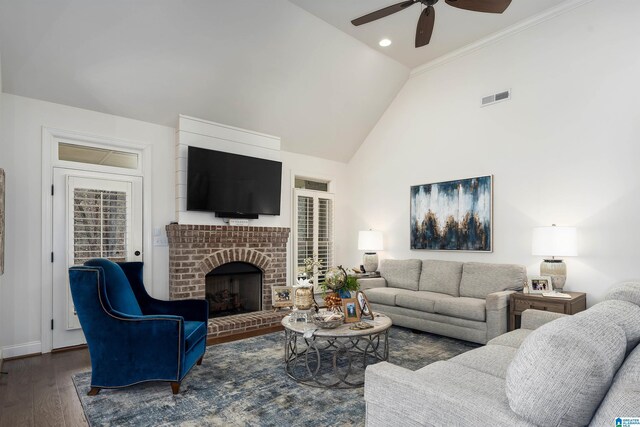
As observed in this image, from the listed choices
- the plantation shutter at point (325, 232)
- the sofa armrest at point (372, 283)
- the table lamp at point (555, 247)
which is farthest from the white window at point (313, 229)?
the table lamp at point (555, 247)

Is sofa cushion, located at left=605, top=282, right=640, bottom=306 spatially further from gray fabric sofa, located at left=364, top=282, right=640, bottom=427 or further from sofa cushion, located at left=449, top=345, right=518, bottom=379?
sofa cushion, located at left=449, top=345, right=518, bottom=379

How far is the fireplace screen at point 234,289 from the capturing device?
16.9 ft

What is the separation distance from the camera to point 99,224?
13.8 feet

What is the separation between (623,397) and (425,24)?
3115 mm

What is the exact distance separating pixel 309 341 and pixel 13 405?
2170mm

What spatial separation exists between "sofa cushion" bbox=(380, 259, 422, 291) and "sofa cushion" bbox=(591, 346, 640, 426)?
3.97m

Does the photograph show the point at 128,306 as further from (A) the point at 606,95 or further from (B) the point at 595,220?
(A) the point at 606,95

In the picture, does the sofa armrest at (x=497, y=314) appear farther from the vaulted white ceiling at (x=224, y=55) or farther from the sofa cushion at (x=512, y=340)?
the vaulted white ceiling at (x=224, y=55)

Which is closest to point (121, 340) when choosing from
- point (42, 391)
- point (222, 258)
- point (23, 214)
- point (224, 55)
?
point (42, 391)

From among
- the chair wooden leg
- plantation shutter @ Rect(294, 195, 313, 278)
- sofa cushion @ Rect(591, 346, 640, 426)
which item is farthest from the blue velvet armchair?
plantation shutter @ Rect(294, 195, 313, 278)

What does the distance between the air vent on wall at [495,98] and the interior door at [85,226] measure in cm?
452

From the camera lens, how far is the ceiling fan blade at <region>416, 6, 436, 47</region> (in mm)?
3124

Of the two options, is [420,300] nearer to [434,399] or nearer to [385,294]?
[385,294]

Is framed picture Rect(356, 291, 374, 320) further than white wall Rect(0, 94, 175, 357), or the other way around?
white wall Rect(0, 94, 175, 357)
